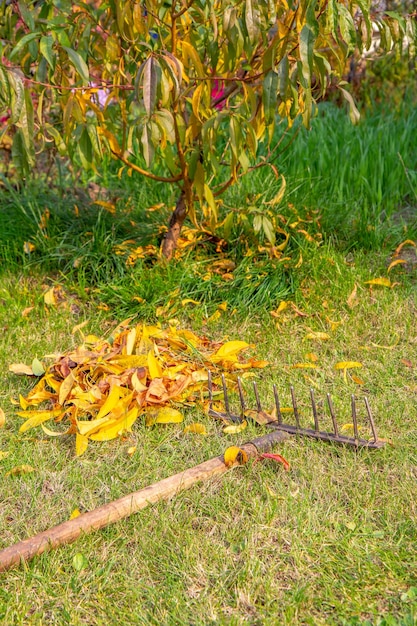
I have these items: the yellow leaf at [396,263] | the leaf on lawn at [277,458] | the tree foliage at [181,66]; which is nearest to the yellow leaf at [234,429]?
the leaf on lawn at [277,458]

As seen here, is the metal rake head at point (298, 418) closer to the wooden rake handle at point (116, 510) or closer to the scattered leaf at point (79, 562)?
the wooden rake handle at point (116, 510)

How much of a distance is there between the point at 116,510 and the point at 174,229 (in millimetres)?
Result: 2062

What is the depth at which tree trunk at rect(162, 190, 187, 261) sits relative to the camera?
4230 millimetres

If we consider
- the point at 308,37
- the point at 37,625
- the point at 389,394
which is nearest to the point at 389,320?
the point at 389,394

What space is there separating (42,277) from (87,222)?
0.42m

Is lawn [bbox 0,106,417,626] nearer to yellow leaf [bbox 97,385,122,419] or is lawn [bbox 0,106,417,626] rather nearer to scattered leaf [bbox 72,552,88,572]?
scattered leaf [bbox 72,552,88,572]

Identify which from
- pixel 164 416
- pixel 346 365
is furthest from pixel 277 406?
pixel 346 365

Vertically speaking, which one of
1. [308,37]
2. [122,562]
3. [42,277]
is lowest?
[42,277]

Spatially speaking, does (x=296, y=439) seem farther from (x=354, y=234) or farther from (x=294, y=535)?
(x=354, y=234)

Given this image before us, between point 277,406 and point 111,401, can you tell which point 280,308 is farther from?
point 111,401

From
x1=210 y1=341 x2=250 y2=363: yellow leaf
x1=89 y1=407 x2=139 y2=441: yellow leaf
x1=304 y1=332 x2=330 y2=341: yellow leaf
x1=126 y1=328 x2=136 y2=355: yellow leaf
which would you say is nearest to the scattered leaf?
x1=89 y1=407 x2=139 y2=441: yellow leaf

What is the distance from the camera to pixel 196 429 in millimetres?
3107

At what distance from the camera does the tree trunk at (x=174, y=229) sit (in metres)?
4.23

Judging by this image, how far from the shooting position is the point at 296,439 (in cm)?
300
